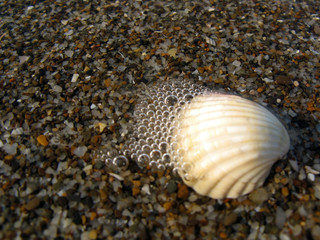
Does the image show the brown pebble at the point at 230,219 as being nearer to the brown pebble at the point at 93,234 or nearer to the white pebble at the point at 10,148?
the brown pebble at the point at 93,234

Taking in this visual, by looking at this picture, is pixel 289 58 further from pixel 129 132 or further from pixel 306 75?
pixel 129 132

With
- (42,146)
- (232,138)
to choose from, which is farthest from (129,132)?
(232,138)

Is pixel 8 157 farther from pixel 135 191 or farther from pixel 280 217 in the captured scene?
pixel 280 217

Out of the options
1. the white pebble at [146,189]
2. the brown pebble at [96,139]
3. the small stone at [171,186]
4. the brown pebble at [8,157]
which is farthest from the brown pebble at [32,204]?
the small stone at [171,186]

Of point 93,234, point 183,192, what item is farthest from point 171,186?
point 93,234

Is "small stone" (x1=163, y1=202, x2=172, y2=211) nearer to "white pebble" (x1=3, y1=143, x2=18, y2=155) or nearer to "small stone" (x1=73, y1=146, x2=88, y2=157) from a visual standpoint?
"small stone" (x1=73, y1=146, x2=88, y2=157)

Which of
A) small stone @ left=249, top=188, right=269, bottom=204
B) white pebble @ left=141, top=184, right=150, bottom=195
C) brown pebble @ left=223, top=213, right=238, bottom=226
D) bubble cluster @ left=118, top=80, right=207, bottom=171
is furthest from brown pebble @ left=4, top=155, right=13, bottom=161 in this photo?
small stone @ left=249, top=188, right=269, bottom=204

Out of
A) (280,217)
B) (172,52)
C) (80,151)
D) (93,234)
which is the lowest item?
(280,217)
